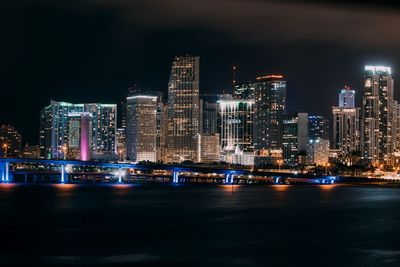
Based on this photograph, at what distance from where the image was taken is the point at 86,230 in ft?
93.6

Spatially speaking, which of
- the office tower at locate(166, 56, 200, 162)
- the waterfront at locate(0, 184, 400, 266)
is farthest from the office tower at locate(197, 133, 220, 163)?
the waterfront at locate(0, 184, 400, 266)

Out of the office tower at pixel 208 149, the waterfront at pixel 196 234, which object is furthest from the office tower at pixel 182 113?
the waterfront at pixel 196 234

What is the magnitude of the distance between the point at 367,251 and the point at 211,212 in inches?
600

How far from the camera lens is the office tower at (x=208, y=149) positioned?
143125 mm

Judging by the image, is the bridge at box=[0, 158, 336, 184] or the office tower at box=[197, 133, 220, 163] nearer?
the bridge at box=[0, 158, 336, 184]

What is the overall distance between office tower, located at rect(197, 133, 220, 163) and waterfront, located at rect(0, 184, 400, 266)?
9784cm

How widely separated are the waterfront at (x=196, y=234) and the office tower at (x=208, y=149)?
97841 mm

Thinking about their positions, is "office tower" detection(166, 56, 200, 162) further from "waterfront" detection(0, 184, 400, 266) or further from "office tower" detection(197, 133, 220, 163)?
"waterfront" detection(0, 184, 400, 266)

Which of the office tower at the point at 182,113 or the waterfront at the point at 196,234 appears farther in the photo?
the office tower at the point at 182,113

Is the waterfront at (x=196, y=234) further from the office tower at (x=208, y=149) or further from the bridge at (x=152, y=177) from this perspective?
→ the office tower at (x=208, y=149)

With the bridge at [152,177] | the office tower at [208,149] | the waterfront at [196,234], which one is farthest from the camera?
the office tower at [208,149]

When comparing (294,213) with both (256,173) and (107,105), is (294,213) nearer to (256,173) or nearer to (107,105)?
(256,173)

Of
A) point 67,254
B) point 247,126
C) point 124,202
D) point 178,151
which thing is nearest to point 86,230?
point 67,254

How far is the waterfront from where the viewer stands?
2147 centimetres
